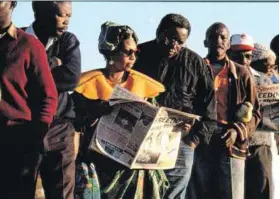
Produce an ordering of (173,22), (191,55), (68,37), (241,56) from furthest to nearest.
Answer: (241,56) < (191,55) < (173,22) < (68,37)

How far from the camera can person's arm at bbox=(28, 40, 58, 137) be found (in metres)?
6.50

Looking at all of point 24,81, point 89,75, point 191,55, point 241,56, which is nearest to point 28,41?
point 24,81

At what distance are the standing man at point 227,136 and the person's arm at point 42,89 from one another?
184 centimetres

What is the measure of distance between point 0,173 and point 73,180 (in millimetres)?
529

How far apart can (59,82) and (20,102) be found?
343 mm

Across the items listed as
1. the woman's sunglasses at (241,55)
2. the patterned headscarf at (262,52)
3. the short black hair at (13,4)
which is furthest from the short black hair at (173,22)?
the patterned headscarf at (262,52)

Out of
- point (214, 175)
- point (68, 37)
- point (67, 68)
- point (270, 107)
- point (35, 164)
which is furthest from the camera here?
point (270, 107)

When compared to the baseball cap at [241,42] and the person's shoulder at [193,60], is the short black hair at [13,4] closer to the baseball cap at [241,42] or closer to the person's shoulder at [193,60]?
the person's shoulder at [193,60]

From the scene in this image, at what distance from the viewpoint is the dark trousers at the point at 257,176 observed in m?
8.95

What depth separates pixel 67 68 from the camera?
6.71 metres

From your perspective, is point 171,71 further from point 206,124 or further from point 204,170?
point 204,170

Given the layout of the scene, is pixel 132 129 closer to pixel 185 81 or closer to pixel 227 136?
pixel 185 81

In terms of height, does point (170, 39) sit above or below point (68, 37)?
below

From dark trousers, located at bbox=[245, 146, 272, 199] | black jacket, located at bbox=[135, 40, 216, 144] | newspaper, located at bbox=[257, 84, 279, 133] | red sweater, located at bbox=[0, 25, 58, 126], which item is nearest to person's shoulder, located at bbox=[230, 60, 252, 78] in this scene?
newspaper, located at bbox=[257, 84, 279, 133]
